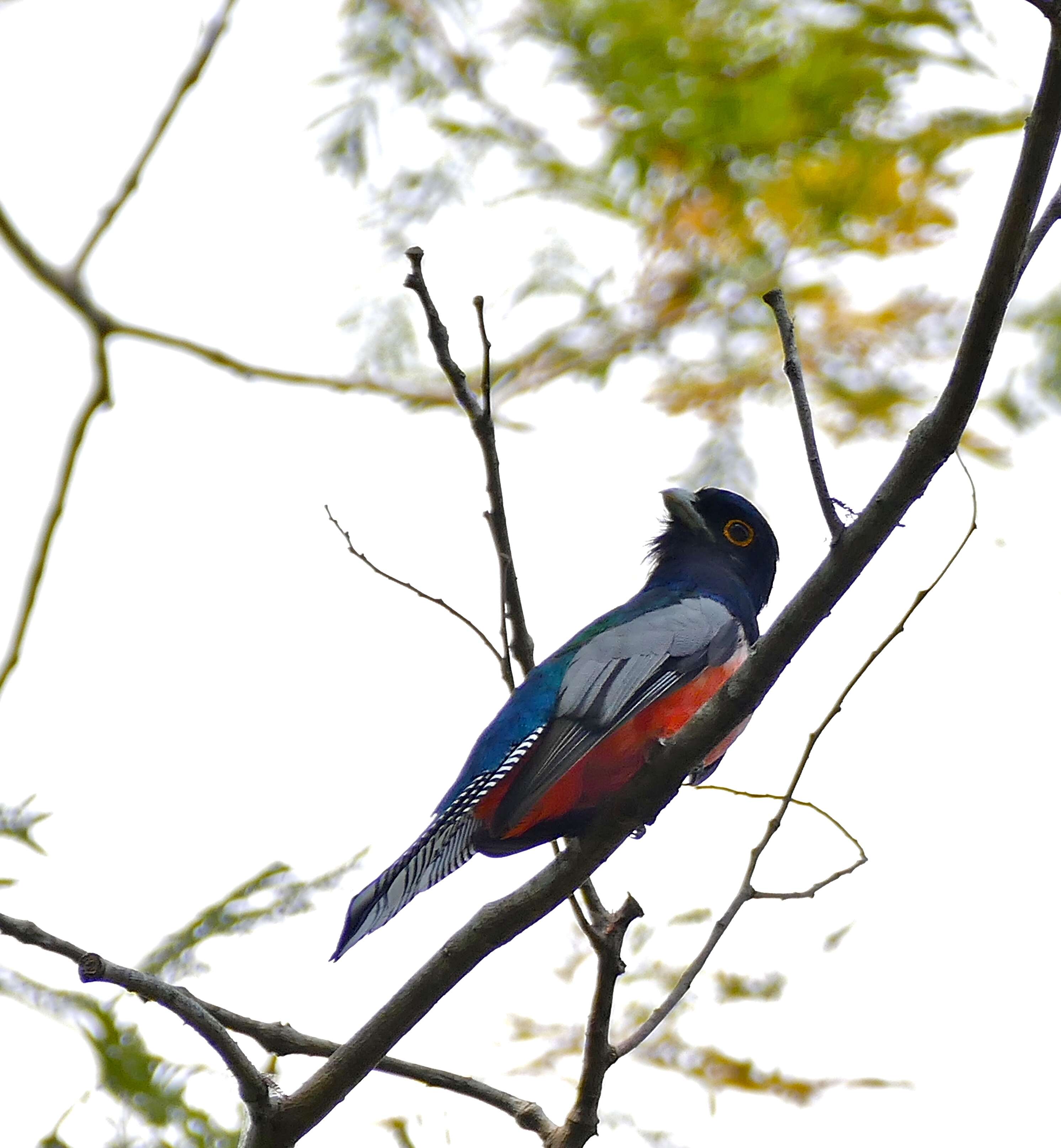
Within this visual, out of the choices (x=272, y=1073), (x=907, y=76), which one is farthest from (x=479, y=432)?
(x=907, y=76)

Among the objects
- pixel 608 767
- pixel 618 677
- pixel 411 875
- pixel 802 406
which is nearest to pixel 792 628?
pixel 802 406

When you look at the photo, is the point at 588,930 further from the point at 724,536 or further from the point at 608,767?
the point at 724,536

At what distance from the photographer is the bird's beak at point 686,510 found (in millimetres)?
5918

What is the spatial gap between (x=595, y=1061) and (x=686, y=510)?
Answer: 2.80 metres

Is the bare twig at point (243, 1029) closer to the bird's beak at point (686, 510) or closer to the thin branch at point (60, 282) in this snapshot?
the thin branch at point (60, 282)

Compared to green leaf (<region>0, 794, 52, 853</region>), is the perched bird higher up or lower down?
higher up

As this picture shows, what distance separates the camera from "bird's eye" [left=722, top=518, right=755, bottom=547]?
5965 mm

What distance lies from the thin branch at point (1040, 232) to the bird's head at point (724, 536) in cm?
257

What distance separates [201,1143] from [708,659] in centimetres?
229

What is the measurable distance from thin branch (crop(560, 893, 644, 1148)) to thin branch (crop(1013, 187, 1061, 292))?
202cm

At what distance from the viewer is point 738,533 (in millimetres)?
5980

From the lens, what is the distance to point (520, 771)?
4332mm

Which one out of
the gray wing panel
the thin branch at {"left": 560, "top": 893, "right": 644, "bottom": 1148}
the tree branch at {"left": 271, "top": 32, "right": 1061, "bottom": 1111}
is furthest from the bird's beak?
the thin branch at {"left": 560, "top": 893, "right": 644, "bottom": 1148}

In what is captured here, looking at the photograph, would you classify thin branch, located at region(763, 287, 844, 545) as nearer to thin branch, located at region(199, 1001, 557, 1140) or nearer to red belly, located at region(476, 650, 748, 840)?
red belly, located at region(476, 650, 748, 840)
